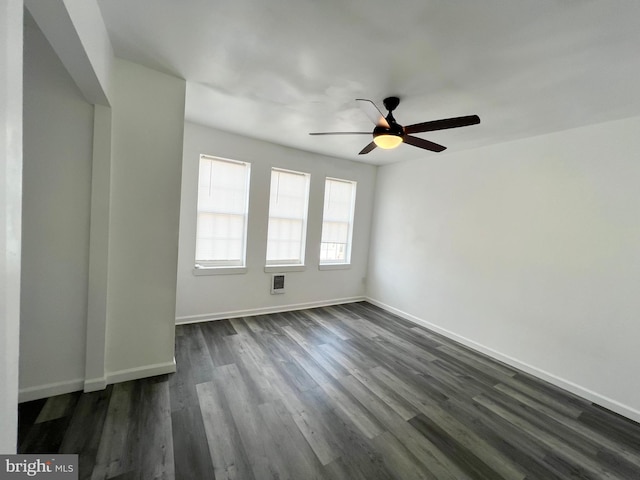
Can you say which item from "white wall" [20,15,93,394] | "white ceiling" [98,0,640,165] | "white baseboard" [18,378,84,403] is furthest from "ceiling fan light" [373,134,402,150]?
"white baseboard" [18,378,84,403]

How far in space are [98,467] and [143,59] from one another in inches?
110

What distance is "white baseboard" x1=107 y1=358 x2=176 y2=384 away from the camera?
7.34 feet

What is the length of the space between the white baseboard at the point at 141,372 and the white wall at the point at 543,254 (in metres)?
3.45

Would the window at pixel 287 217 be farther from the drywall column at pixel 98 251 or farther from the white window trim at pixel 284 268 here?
the drywall column at pixel 98 251

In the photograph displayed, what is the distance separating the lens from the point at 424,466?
1.69 m

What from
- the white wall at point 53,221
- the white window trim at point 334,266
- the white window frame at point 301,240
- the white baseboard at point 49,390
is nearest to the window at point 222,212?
the white window frame at point 301,240

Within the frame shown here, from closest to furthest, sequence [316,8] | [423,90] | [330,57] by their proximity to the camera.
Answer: [316,8] < [330,57] < [423,90]

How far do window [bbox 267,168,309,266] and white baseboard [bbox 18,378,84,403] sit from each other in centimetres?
248

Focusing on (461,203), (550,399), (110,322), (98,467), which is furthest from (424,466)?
(461,203)

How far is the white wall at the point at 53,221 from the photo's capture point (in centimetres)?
187

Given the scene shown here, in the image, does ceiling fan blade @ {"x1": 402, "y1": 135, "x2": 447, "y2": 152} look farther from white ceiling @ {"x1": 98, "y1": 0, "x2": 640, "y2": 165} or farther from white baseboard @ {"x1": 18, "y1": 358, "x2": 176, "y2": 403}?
white baseboard @ {"x1": 18, "y1": 358, "x2": 176, "y2": 403}

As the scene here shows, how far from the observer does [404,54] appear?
1786mm

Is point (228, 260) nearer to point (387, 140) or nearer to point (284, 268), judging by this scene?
point (284, 268)

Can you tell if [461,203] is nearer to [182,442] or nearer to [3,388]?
[182,442]
